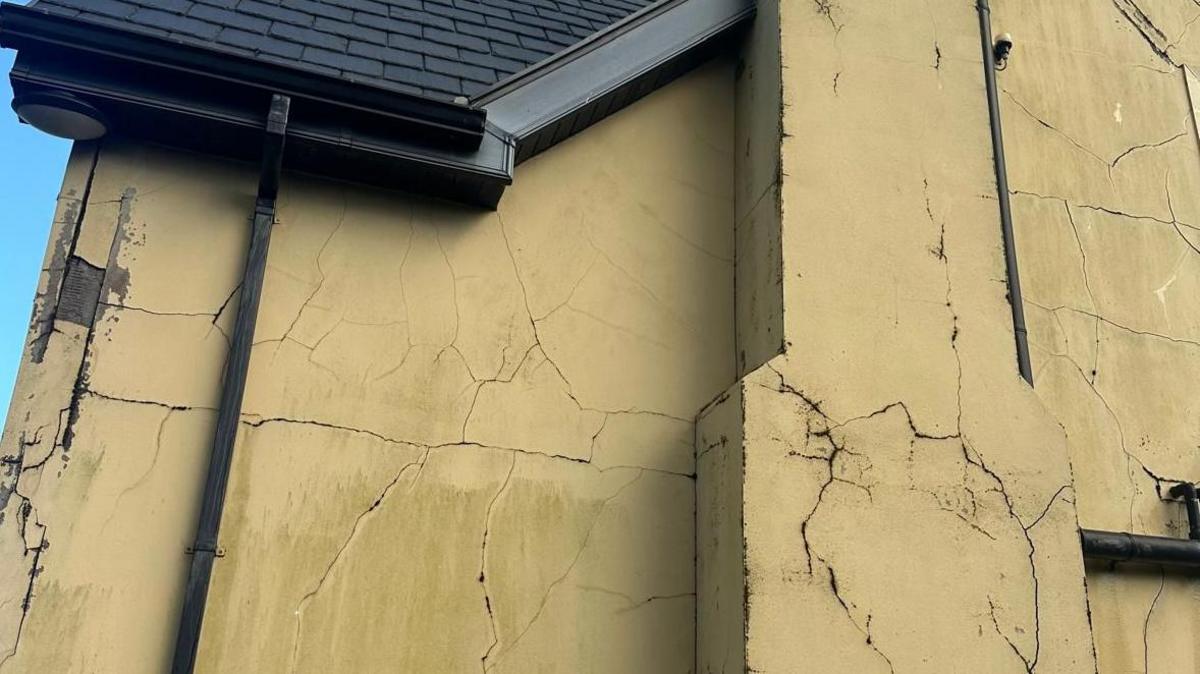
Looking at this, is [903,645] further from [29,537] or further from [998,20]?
[998,20]

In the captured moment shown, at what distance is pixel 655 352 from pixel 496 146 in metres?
0.87

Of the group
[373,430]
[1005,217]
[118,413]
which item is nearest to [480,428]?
[373,430]

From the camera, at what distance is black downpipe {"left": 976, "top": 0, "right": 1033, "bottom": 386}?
117 inches

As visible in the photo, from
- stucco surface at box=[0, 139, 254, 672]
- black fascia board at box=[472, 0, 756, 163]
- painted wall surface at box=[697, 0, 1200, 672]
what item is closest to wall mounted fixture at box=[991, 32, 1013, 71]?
painted wall surface at box=[697, 0, 1200, 672]

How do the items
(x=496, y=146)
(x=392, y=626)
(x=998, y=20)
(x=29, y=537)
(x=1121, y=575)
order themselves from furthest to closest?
(x=998, y=20) → (x=1121, y=575) → (x=496, y=146) → (x=392, y=626) → (x=29, y=537)

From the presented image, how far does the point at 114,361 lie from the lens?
8.34 ft

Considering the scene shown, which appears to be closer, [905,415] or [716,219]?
[905,415]

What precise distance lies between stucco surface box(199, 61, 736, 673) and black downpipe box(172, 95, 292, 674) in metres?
0.06

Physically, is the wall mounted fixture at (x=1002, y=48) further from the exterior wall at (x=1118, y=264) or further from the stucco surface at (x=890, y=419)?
the stucco surface at (x=890, y=419)

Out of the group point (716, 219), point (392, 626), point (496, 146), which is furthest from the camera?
point (716, 219)

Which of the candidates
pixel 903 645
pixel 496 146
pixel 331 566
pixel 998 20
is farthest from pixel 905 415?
pixel 998 20

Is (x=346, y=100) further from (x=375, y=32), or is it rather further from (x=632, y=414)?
(x=632, y=414)

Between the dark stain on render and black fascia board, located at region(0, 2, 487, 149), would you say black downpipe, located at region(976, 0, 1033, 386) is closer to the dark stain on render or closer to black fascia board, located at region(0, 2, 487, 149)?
black fascia board, located at region(0, 2, 487, 149)

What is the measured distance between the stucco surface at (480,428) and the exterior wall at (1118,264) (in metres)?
1.39
